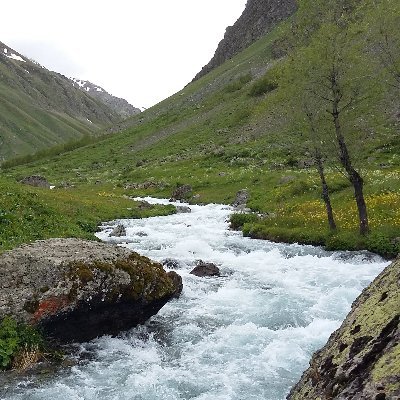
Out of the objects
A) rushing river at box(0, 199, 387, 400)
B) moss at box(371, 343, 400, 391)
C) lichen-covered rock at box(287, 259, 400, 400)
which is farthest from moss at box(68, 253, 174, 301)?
moss at box(371, 343, 400, 391)

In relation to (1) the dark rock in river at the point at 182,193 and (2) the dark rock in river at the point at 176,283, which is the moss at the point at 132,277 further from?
(1) the dark rock in river at the point at 182,193

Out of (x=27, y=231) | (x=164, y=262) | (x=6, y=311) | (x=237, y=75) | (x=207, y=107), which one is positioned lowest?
(x=164, y=262)

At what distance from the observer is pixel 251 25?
169875 millimetres

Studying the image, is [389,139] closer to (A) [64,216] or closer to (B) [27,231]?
(A) [64,216]

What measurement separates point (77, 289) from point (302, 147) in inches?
786

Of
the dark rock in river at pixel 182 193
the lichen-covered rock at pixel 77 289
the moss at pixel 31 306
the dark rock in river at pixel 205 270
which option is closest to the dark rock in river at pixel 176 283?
the lichen-covered rock at pixel 77 289

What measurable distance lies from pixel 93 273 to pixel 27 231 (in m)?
11.3

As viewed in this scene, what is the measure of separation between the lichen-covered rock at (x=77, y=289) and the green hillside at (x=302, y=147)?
13990mm

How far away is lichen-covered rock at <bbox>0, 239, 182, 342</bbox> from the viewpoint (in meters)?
12.4

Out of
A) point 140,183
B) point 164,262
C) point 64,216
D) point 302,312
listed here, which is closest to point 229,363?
point 302,312

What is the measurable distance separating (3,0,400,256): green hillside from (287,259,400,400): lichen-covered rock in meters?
16.7

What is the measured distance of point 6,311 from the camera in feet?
39.8

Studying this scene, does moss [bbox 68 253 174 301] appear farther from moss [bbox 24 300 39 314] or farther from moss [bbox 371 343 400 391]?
moss [bbox 371 343 400 391]

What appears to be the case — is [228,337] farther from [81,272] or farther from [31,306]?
[31,306]
